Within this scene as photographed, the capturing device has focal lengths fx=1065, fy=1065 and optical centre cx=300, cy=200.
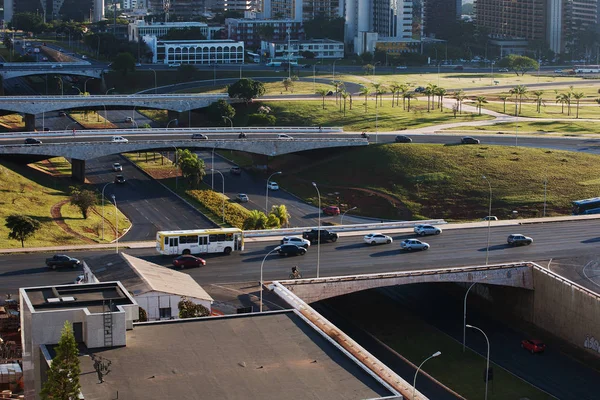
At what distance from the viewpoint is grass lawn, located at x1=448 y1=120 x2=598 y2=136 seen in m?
167

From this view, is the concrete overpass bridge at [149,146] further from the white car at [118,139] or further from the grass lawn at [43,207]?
the grass lawn at [43,207]

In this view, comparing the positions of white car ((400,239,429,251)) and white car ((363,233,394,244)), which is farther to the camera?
white car ((363,233,394,244))

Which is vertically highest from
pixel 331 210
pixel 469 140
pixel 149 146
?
pixel 469 140

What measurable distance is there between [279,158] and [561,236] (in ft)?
214

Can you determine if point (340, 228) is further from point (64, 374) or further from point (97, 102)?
point (97, 102)

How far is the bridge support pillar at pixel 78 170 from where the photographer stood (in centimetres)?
14138

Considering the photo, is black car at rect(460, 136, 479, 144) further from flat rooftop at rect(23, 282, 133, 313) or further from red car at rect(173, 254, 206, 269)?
flat rooftop at rect(23, 282, 133, 313)

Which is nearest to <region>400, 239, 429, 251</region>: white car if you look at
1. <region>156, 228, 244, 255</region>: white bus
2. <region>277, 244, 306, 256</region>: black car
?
<region>277, 244, 306, 256</region>: black car

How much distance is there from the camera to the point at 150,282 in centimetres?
7338

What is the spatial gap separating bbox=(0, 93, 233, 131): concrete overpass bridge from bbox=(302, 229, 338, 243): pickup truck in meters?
97.1

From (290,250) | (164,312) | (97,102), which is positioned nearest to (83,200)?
(290,250)

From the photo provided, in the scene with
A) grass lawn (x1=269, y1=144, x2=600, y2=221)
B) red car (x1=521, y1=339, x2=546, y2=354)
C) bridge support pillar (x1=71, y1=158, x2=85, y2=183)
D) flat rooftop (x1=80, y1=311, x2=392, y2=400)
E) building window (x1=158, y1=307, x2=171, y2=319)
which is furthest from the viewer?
bridge support pillar (x1=71, y1=158, x2=85, y2=183)

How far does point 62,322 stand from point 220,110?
13619 centimetres

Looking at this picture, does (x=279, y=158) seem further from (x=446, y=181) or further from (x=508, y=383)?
(x=508, y=383)
